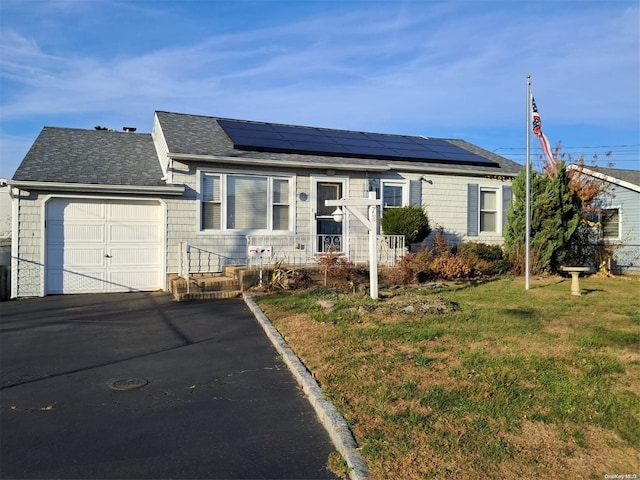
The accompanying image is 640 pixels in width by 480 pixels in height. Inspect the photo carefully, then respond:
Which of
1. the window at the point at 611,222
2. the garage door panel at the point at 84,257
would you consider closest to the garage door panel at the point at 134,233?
the garage door panel at the point at 84,257

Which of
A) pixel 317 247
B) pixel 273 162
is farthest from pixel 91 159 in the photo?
pixel 317 247

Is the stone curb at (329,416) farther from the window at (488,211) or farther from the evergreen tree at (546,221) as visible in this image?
the window at (488,211)

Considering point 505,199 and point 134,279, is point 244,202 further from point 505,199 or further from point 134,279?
point 505,199

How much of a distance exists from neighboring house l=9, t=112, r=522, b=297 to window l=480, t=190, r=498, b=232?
0.28 ft

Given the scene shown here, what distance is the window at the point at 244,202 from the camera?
12.9 metres

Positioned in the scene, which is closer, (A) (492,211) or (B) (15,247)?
(B) (15,247)

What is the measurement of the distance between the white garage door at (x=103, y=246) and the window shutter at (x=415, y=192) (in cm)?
702

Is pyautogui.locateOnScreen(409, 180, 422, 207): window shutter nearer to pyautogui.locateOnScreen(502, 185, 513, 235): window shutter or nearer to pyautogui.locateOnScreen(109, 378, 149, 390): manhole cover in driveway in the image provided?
pyautogui.locateOnScreen(502, 185, 513, 235): window shutter

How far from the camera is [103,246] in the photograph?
12.4 m

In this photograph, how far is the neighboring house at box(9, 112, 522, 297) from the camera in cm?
1198

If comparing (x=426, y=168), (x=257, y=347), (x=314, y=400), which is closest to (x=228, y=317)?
(x=257, y=347)

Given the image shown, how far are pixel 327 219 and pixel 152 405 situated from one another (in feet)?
31.5

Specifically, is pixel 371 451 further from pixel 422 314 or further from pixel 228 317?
pixel 228 317

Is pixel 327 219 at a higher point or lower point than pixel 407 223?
higher
